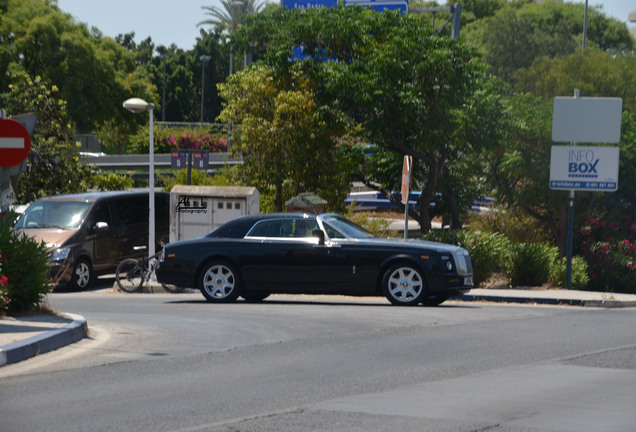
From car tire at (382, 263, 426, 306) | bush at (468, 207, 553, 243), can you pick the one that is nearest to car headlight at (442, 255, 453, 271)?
car tire at (382, 263, 426, 306)

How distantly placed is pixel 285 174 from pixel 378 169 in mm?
3913

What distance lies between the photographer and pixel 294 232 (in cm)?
1742

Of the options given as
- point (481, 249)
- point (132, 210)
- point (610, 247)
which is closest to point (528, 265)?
point (481, 249)

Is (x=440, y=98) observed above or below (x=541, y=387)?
above

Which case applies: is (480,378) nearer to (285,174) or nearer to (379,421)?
(379,421)

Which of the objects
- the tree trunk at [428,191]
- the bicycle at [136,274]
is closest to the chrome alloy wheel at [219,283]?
the bicycle at [136,274]

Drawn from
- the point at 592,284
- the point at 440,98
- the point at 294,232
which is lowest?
the point at 592,284

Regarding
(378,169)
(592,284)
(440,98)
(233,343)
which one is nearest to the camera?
(233,343)

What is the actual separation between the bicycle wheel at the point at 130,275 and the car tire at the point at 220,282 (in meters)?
4.73

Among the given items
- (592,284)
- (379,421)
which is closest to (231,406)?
(379,421)

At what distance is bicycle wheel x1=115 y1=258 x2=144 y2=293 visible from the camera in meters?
22.2

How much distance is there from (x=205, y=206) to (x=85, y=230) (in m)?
2.83

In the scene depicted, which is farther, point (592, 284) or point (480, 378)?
point (592, 284)

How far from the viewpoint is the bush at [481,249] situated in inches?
902
